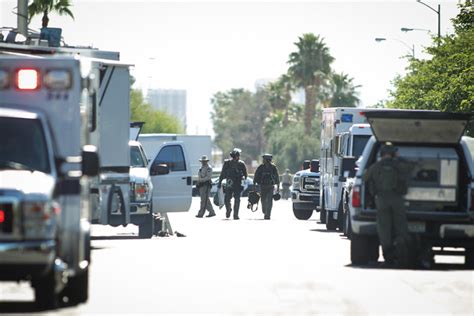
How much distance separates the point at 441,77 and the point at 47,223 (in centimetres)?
4146

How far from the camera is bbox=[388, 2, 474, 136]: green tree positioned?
45281 millimetres

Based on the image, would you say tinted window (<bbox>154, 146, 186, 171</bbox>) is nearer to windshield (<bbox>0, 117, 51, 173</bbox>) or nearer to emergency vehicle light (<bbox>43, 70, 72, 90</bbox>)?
emergency vehicle light (<bbox>43, 70, 72, 90</bbox>)

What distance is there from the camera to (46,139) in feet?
45.7

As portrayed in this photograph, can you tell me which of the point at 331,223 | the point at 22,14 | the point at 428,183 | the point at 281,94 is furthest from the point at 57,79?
the point at 281,94

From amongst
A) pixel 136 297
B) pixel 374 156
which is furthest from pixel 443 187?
pixel 136 297

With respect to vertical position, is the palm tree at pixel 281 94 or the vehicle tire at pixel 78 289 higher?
the palm tree at pixel 281 94

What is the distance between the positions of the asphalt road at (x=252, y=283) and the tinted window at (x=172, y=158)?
4.91 meters

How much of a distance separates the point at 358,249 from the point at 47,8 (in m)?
34.2

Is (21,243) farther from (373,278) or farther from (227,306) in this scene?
(373,278)

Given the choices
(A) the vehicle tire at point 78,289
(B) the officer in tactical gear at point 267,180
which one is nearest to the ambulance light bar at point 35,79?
(A) the vehicle tire at point 78,289

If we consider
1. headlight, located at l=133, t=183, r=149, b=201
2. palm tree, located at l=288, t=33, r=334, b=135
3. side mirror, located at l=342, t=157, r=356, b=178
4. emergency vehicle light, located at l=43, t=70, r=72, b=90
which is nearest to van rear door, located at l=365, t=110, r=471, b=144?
side mirror, located at l=342, t=157, r=356, b=178

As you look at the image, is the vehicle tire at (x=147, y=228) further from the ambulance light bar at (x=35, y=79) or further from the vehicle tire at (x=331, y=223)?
the ambulance light bar at (x=35, y=79)

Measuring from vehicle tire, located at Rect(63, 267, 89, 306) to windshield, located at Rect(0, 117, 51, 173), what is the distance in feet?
3.90

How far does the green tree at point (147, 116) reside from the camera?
12299cm
